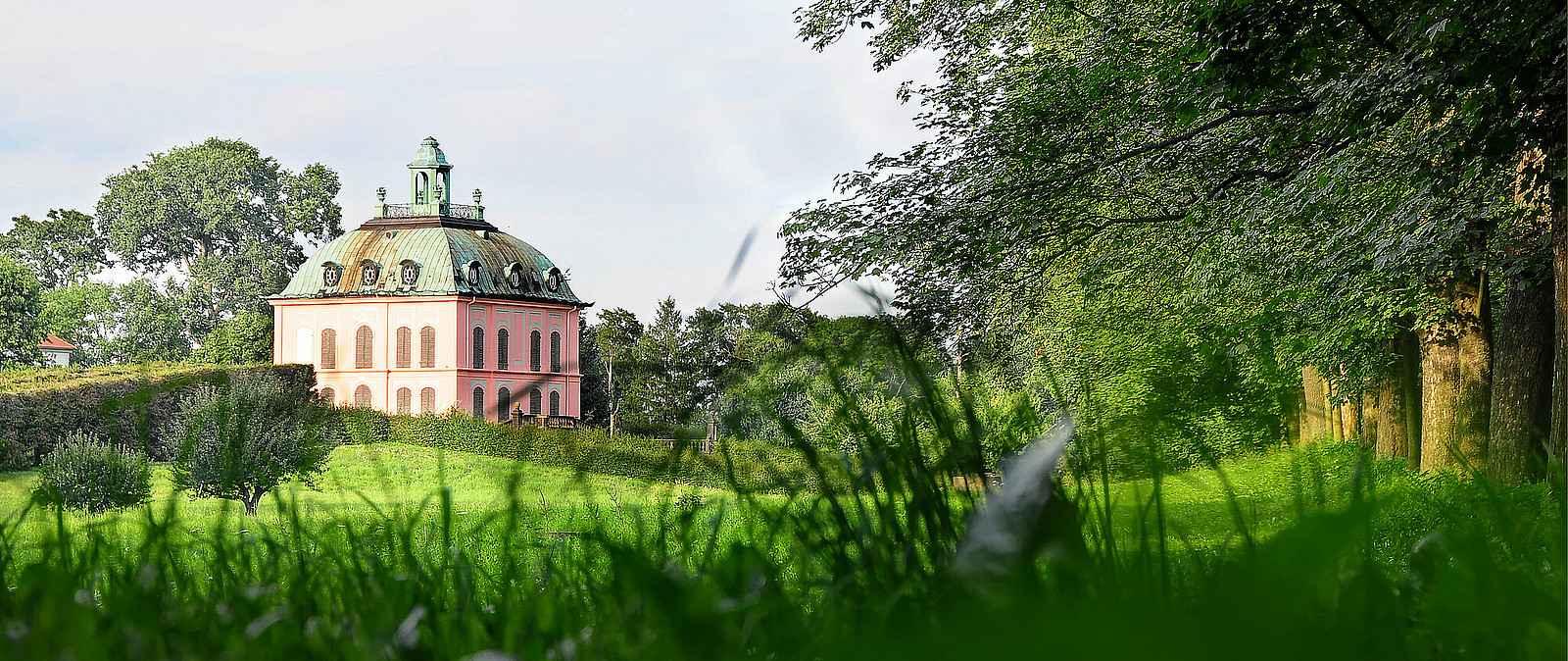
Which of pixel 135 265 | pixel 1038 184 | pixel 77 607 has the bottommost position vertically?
pixel 77 607

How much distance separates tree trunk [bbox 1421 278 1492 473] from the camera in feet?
33.9

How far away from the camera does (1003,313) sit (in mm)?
11125

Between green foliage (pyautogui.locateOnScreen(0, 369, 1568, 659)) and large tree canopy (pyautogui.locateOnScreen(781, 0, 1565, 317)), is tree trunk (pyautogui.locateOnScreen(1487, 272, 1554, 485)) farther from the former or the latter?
green foliage (pyautogui.locateOnScreen(0, 369, 1568, 659))

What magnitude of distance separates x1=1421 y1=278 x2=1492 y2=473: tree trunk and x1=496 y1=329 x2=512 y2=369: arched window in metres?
45.6

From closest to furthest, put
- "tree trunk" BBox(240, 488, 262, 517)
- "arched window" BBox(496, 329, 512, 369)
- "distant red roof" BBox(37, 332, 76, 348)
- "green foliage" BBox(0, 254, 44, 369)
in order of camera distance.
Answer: "tree trunk" BBox(240, 488, 262, 517) → "green foliage" BBox(0, 254, 44, 369) → "arched window" BBox(496, 329, 512, 369) → "distant red roof" BBox(37, 332, 76, 348)

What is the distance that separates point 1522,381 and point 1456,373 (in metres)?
1.62

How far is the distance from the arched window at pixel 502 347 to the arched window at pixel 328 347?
654 centimetres

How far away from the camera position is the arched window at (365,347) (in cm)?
5081

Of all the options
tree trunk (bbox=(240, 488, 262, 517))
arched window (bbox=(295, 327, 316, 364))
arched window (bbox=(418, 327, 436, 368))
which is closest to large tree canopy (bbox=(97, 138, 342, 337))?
arched window (bbox=(295, 327, 316, 364))

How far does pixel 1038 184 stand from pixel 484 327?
44.5 m

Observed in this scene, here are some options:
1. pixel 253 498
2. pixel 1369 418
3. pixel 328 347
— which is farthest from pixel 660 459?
pixel 328 347

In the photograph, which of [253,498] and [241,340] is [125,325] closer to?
[241,340]

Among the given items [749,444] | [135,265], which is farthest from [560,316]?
[749,444]

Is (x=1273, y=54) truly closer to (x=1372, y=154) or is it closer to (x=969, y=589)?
(x=1372, y=154)
